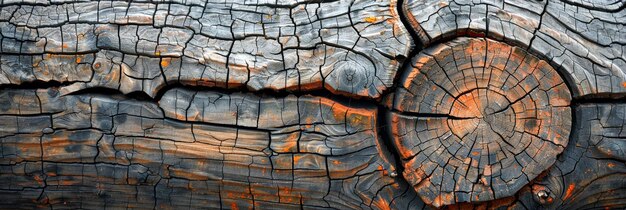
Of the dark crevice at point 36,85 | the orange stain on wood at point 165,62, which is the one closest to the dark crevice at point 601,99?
the orange stain on wood at point 165,62

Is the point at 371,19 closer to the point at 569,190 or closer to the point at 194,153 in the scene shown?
the point at 194,153

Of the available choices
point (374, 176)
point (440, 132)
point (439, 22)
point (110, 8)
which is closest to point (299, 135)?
point (374, 176)

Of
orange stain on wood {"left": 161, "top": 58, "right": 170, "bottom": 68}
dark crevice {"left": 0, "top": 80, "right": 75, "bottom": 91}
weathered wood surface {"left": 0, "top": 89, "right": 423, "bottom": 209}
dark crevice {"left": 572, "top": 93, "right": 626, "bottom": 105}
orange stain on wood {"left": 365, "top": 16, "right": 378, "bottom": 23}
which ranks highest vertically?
orange stain on wood {"left": 365, "top": 16, "right": 378, "bottom": 23}

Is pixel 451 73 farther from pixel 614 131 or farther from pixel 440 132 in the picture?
pixel 614 131

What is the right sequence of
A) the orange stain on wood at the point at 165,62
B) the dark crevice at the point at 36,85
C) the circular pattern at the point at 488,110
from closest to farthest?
the circular pattern at the point at 488,110 → the orange stain on wood at the point at 165,62 → the dark crevice at the point at 36,85

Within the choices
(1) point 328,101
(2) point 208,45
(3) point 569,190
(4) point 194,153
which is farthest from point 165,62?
(3) point 569,190

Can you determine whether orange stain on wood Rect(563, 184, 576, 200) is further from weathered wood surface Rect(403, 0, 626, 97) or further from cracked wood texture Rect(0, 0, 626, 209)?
weathered wood surface Rect(403, 0, 626, 97)

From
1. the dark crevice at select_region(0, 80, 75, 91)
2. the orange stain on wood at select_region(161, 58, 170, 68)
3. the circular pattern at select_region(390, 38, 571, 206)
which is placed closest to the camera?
the circular pattern at select_region(390, 38, 571, 206)

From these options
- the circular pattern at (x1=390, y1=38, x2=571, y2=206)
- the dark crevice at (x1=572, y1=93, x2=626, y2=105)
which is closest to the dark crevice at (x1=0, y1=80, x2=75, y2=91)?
the circular pattern at (x1=390, y1=38, x2=571, y2=206)

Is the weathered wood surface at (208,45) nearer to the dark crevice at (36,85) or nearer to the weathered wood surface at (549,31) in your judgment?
the dark crevice at (36,85)
